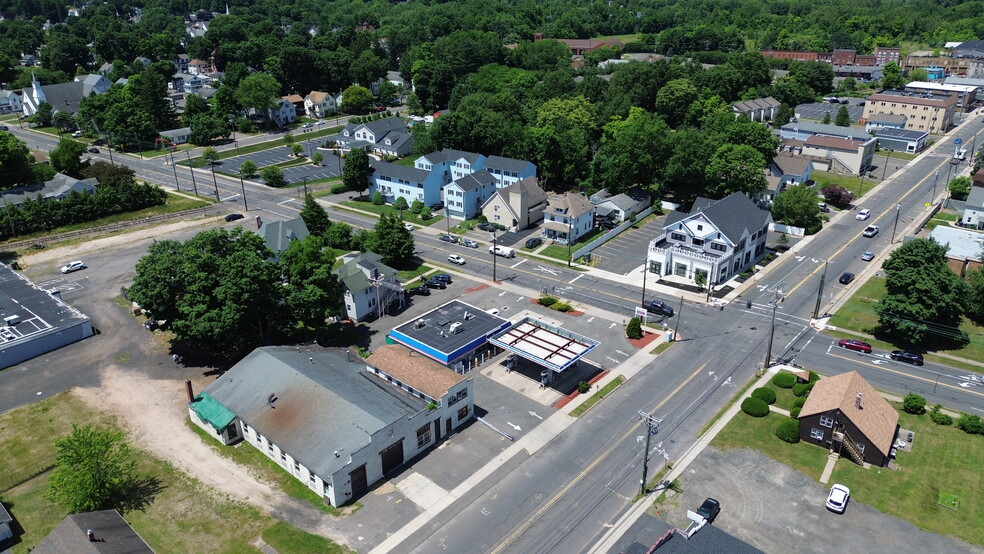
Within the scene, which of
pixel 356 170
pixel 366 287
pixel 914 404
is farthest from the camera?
pixel 356 170

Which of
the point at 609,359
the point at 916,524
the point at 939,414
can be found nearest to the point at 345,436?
the point at 609,359

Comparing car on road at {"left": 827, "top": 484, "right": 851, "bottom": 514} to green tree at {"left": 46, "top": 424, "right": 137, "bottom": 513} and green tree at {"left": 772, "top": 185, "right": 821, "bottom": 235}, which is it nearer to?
green tree at {"left": 46, "top": 424, "right": 137, "bottom": 513}

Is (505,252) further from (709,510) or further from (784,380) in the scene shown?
(709,510)

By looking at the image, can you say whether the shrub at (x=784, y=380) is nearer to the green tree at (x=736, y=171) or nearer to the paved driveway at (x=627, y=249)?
the paved driveway at (x=627, y=249)

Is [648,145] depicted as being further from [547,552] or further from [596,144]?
[547,552]

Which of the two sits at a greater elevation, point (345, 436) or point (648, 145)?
point (648, 145)

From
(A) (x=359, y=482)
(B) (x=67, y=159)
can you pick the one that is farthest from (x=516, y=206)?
(B) (x=67, y=159)
